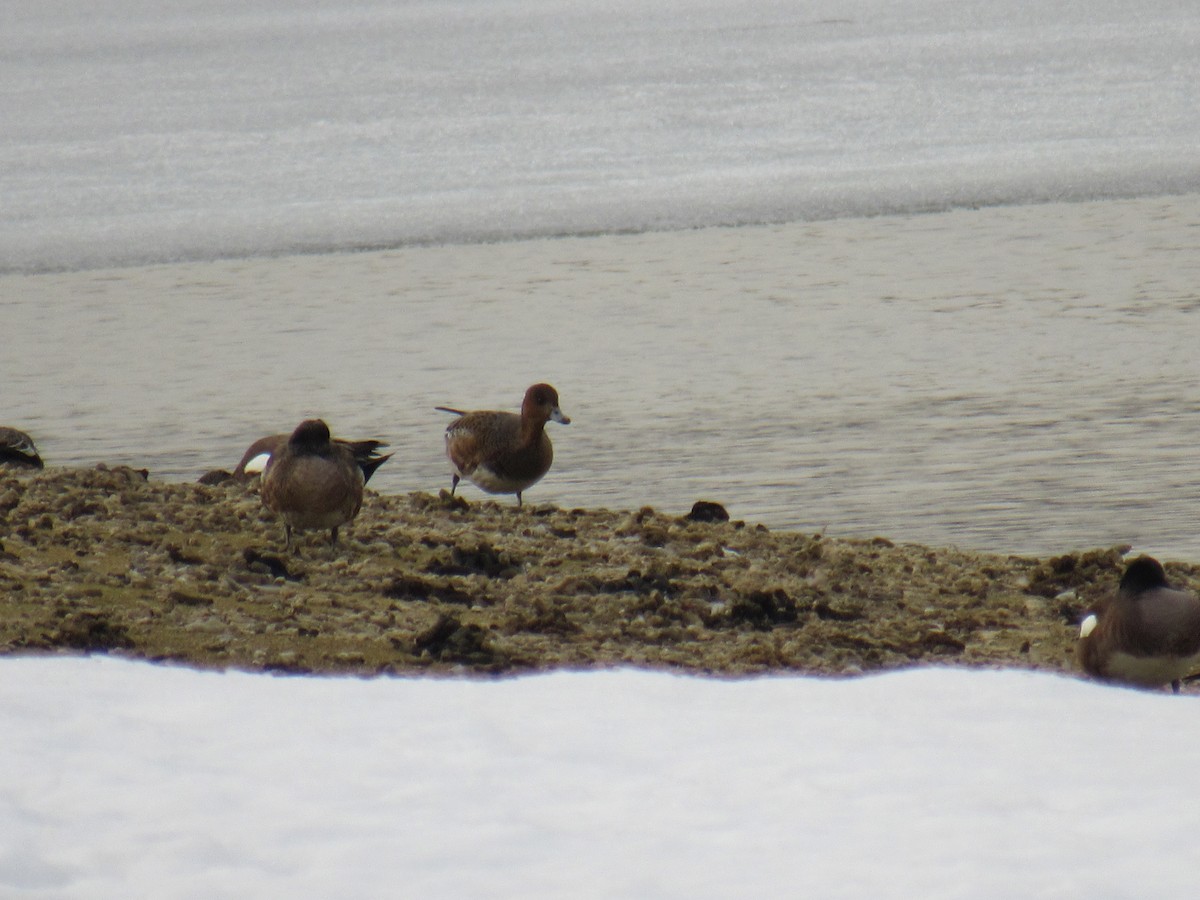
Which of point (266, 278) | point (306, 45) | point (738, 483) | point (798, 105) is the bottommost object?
point (738, 483)

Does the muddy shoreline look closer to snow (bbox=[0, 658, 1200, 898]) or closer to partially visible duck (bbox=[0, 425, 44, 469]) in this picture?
partially visible duck (bbox=[0, 425, 44, 469])

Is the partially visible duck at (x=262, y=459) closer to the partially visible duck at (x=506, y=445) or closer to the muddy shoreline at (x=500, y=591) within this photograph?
the muddy shoreline at (x=500, y=591)

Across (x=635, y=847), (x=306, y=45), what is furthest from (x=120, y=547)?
(x=306, y=45)

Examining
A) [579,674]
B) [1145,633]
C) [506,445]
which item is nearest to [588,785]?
[579,674]

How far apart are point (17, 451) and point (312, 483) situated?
2580 millimetres

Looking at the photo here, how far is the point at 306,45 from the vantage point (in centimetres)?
4850

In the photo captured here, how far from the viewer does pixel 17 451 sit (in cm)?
892

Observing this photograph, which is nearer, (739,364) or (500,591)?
(500,591)

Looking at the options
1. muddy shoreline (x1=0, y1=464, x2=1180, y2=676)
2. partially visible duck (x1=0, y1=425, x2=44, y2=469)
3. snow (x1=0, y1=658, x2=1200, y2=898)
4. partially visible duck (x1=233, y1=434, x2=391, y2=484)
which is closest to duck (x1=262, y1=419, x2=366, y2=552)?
muddy shoreline (x1=0, y1=464, x2=1180, y2=676)

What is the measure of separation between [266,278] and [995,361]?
7077 millimetres

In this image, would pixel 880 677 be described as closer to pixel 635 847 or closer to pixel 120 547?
pixel 635 847

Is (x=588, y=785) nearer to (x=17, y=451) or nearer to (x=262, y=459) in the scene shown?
(x=262, y=459)

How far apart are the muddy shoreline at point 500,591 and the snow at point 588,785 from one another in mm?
1682

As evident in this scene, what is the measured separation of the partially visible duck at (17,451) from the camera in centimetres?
888
